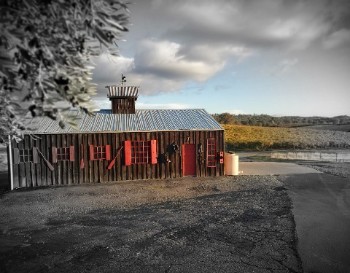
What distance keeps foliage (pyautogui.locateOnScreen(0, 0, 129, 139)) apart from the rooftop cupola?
17322mm

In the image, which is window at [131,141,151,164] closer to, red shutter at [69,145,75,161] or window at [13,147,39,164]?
red shutter at [69,145,75,161]

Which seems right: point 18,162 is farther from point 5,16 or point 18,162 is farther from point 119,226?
point 5,16

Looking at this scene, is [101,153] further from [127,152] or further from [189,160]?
[189,160]

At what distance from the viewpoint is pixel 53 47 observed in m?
4.15

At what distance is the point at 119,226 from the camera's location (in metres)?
10.7

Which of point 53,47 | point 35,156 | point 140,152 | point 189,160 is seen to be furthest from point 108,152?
point 53,47

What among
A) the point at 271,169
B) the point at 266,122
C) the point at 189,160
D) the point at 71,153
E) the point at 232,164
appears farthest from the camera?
the point at 266,122

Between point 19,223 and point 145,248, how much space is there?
5727mm

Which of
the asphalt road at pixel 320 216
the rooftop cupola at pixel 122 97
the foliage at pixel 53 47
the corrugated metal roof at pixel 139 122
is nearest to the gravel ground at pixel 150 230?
the asphalt road at pixel 320 216

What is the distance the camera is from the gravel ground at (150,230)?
7.79 m

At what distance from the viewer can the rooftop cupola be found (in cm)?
2172

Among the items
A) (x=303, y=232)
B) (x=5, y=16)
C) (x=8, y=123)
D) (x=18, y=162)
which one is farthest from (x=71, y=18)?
(x=18, y=162)

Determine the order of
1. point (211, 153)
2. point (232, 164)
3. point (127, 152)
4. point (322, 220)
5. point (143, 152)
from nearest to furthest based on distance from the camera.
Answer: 1. point (322, 220)
2. point (127, 152)
3. point (143, 152)
4. point (211, 153)
5. point (232, 164)

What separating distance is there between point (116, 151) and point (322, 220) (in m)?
12.5
